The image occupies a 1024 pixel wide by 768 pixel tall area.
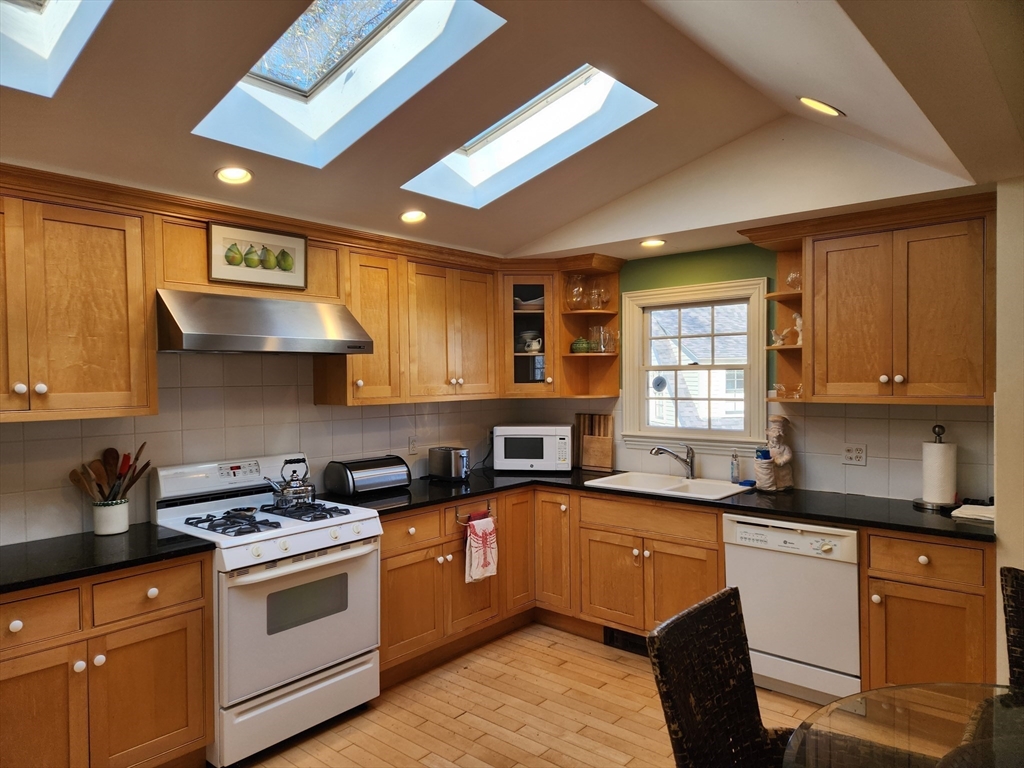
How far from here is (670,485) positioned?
388 cm

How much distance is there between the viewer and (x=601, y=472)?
4141 millimetres

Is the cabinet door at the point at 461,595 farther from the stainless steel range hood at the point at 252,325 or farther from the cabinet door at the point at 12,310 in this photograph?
the cabinet door at the point at 12,310

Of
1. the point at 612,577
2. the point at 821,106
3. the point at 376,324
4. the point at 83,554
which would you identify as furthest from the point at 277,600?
the point at 821,106

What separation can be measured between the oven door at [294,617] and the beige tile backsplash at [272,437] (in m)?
0.75

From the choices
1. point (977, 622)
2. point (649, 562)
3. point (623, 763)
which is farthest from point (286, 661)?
point (977, 622)

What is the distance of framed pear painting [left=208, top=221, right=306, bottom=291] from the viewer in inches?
111

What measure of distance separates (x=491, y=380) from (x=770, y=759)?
2749 mm

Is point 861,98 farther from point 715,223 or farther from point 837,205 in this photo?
point 715,223

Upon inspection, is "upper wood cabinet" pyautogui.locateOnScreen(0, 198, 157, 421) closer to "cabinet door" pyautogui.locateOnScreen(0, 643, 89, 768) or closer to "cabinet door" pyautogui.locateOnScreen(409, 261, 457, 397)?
"cabinet door" pyautogui.locateOnScreen(0, 643, 89, 768)

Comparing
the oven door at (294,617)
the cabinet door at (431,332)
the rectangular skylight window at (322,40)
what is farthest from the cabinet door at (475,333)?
the rectangular skylight window at (322,40)

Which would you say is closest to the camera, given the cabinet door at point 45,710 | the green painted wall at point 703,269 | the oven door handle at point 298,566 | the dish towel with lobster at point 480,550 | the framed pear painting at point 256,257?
the cabinet door at point 45,710

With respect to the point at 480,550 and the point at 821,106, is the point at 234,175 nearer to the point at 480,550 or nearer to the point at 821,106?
the point at 480,550

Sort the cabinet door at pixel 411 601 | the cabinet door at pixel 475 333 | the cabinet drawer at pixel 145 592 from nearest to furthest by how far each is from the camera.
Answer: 1. the cabinet drawer at pixel 145 592
2. the cabinet door at pixel 411 601
3. the cabinet door at pixel 475 333

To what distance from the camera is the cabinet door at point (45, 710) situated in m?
2.04
